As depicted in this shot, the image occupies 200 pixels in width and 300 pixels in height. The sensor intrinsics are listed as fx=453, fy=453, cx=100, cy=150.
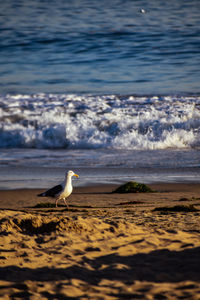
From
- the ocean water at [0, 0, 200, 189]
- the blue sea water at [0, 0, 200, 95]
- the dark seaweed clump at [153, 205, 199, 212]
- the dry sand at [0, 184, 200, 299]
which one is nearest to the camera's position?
the dry sand at [0, 184, 200, 299]

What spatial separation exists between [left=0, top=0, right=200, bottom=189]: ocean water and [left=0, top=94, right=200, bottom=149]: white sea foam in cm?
4

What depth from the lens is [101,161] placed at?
1239 centimetres

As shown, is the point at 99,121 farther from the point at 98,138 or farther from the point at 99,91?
the point at 99,91

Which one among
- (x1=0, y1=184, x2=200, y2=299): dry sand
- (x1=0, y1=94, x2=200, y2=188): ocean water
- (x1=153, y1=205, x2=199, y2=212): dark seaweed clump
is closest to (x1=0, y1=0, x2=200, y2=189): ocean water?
(x1=0, y1=94, x2=200, y2=188): ocean water

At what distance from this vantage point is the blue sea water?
75.2 ft

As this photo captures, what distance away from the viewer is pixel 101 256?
4680 mm

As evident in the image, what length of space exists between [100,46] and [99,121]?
537 inches

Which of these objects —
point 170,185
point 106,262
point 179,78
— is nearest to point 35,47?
point 179,78

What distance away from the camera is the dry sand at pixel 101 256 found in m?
3.91

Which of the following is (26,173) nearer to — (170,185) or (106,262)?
(170,185)

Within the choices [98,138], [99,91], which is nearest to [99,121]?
[98,138]

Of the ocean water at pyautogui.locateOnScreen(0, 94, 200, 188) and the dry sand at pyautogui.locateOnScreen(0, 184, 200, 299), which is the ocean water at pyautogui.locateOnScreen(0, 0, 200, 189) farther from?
the dry sand at pyautogui.locateOnScreen(0, 184, 200, 299)

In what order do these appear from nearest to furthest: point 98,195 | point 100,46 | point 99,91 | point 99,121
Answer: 1. point 98,195
2. point 99,121
3. point 99,91
4. point 100,46

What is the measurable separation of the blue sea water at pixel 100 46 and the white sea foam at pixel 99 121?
1.78 metres
